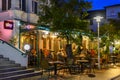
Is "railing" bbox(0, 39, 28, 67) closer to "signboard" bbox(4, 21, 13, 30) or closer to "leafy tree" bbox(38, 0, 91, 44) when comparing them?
"leafy tree" bbox(38, 0, 91, 44)

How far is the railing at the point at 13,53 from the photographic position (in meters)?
17.4

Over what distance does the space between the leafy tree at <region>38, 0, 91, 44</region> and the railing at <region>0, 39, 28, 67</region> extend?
8.57 feet

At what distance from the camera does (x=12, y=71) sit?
15.5 meters

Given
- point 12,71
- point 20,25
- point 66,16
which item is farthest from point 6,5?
point 12,71

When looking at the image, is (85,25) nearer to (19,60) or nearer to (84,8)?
(84,8)

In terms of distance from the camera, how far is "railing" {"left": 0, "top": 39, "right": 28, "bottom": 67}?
17.4 m

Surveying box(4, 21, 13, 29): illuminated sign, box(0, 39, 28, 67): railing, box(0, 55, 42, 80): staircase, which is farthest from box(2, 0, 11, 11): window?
box(0, 55, 42, 80): staircase

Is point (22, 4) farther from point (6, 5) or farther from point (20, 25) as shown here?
point (20, 25)

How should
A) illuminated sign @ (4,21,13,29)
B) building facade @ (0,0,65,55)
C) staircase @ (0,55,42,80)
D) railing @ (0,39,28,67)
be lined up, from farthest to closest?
building facade @ (0,0,65,55) → illuminated sign @ (4,21,13,29) → railing @ (0,39,28,67) → staircase @ (0,55,42,80)

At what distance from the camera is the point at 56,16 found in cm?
1759

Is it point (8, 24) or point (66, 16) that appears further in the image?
point (8, 24)

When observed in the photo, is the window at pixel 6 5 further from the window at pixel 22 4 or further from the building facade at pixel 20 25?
the window at pixel 22 4

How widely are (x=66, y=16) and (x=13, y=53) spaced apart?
13.2ft

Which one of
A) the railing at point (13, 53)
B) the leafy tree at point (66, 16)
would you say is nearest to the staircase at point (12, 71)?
the railing at point (13, 53)
